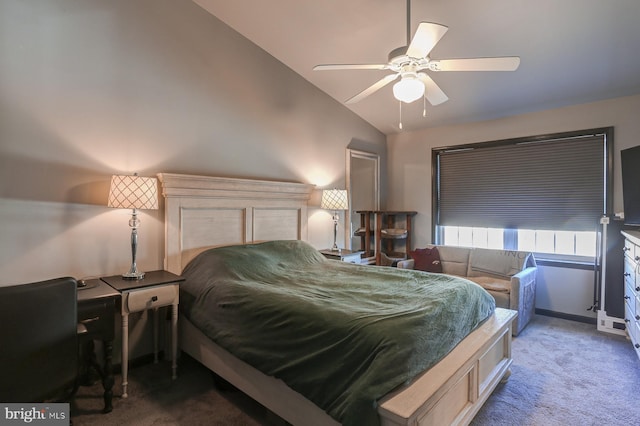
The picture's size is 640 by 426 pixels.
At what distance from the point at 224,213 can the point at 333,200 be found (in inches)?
53.4

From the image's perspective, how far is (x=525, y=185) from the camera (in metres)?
4.23

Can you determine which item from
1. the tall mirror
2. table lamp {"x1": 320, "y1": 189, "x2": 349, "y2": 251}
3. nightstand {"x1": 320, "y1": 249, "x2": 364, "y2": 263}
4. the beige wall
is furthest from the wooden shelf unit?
the beige wall

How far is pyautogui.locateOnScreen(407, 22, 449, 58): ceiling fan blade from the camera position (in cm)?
182

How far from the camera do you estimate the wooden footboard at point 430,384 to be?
146cm

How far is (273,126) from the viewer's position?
3.78 metres

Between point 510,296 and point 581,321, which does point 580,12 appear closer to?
point 510,296

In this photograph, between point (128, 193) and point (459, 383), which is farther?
point (128, 193)

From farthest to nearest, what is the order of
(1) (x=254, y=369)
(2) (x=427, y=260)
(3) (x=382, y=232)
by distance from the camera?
(3) (x=382, y=232) → (2) (x=427, y=260) → (1) (x=254, y=369)

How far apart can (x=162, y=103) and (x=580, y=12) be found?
134 inches

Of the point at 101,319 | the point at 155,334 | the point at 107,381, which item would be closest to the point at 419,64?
the point at 101,319

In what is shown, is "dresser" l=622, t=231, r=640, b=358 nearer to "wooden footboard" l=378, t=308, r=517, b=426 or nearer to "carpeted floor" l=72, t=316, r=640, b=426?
"carpeted floor" l=72, t=316, r=640, b=426

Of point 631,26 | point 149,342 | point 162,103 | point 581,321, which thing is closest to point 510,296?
point 581,321

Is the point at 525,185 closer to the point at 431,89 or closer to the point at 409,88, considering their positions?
the point at 431,89

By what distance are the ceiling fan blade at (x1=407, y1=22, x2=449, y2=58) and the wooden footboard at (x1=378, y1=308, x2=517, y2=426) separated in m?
1.77
